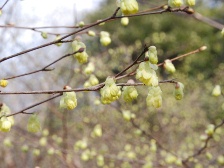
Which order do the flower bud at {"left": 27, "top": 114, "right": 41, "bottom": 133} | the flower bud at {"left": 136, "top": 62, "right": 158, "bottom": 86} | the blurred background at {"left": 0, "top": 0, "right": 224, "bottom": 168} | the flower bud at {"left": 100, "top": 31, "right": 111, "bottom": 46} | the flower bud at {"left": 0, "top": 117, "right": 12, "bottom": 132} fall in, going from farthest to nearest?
the blurred background at {"left": 0, "top": 0, "right": 224, "bottom": 168} → the flower bud at {"left": 100, "top": 31, "right": 111, "bottom": 46} → the flower bud at {"left": 27, "top": 114, "right": 41, "bottom": 133} → the flower bud at {"left": 0, "top": 117, "right": 12, "bottom": 132} → the flower bud at {"left": 136, "top": 62, "right": 158, "bottom": 86}

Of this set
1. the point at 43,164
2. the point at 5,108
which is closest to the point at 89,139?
the point at 43,164

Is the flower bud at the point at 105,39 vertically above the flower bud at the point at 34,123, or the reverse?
the flower bud at the point at 105,39

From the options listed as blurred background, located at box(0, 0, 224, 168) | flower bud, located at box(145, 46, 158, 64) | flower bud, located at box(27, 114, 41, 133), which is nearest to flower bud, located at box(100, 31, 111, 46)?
flower bud, located at box(27, 114, 41, 133)

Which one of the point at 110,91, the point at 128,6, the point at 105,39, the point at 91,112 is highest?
the point at 91,112

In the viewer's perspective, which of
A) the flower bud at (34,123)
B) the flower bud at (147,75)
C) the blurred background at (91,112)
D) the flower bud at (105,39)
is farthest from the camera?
the blurred background at (91,112)

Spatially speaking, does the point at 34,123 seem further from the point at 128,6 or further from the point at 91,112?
the point at 91,112

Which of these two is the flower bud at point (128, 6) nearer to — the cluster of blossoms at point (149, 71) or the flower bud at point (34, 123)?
the cluster of blossoms at point (149, 71)

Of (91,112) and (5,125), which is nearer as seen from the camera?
(5,125)

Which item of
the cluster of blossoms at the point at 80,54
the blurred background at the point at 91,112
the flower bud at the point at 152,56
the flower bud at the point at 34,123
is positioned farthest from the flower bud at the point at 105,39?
the blurred background at the point at 91,112

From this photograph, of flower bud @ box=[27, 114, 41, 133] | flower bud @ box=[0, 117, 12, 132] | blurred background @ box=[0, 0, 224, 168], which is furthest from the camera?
blurred background @ box=[0, 0, 224, 168]

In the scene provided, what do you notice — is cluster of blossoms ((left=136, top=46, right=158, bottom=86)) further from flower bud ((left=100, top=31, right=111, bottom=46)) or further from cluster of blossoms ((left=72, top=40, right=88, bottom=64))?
flower bud ((left=100, top=31, right=111, bottom=46))

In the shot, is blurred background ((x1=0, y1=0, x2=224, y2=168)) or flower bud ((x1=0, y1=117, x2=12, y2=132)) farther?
blurred background ((x1=0, y1=0, x2=224, y2=168))

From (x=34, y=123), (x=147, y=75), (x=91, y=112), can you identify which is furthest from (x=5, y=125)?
(x=91, y=112)

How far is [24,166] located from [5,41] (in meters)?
2.06
